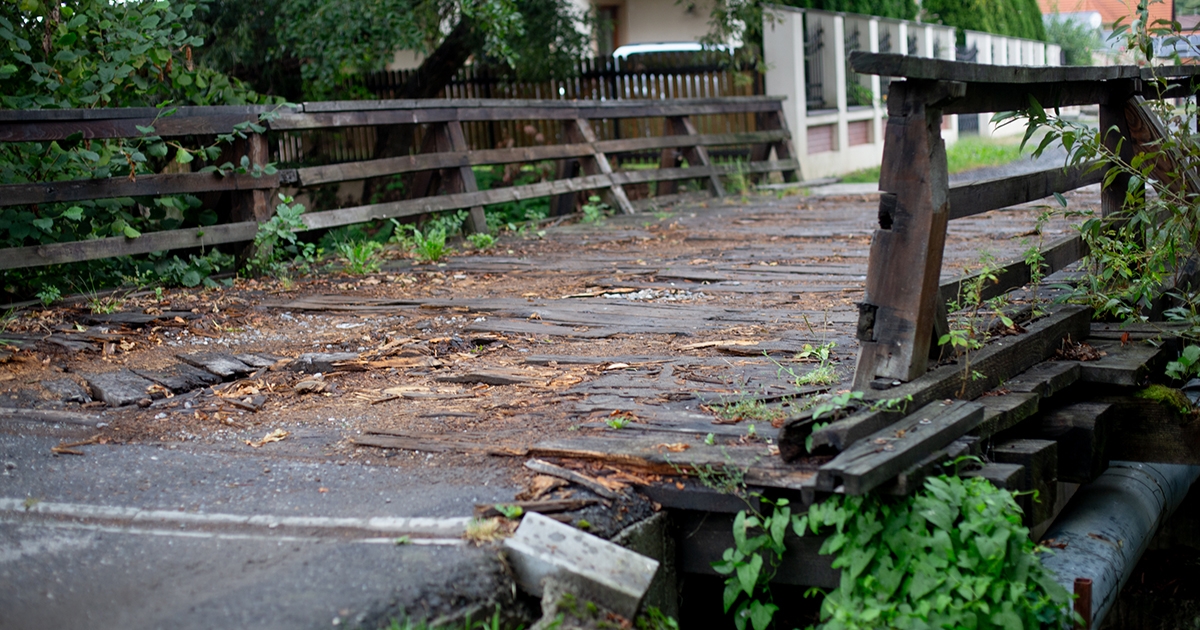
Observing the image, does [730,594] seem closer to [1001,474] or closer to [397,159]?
[1001,474]

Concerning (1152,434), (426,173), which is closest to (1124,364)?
(1152,434)

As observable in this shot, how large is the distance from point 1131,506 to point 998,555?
1.99 meters

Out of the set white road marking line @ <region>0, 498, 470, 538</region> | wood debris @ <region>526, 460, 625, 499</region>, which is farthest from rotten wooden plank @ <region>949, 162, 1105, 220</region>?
white road marking line @ <region>0, 498, 470, 538</region>

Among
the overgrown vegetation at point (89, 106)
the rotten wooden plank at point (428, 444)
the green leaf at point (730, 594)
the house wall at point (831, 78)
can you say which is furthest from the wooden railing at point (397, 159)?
the green leaf at point (730, 594)

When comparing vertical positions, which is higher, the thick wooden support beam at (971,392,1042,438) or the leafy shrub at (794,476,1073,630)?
the thick wooden support beam at (971,392,1042,438)

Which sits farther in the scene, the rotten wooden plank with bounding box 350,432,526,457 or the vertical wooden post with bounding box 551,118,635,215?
the vertical wooden post with bounding box 551,118,635,215

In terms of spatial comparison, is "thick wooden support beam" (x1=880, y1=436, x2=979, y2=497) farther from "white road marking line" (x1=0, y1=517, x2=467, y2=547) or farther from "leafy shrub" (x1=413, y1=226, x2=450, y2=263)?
"leafy shrub" (x1=413, y1=226, x2=450, y2=263)

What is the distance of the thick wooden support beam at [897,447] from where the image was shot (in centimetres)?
292

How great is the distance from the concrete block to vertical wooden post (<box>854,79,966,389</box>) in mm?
1215

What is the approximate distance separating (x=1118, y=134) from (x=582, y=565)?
400cm

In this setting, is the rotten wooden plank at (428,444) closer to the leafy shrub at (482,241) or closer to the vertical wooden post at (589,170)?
the leafy shrub at (482,241)

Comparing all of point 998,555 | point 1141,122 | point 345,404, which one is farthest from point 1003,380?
point 345,404

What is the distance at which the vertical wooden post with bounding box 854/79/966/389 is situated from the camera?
3494 millimetres

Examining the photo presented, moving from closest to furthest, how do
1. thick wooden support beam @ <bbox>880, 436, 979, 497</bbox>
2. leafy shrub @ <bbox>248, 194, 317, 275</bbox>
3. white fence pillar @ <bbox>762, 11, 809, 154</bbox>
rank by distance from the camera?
thick wooden support beam @ <bbox>880, 436, 979, 497</bbox> < leafy shrub @ <bbox>248, 194, 317, 275</bbox> < white fence pillar @ <bbox>762, 11, 809, 154</bbox>
